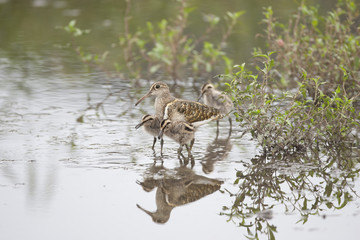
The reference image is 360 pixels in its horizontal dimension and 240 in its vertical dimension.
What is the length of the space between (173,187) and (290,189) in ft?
4.15

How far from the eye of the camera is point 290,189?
6.99 metres

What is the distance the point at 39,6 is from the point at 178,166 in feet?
36.2

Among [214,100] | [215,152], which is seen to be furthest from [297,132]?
[214,100]

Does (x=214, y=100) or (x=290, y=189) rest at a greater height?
(x=214, y=100)

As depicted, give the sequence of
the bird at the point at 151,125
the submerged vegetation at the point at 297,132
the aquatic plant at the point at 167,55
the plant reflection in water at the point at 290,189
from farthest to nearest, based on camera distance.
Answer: the aquatic plant at the point at 167,55
the bird at the point at 151,125
the submerged vegetation at the point at 297,132
the plant reflection in water at the point at 290,189

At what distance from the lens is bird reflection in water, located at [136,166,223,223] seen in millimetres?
6465

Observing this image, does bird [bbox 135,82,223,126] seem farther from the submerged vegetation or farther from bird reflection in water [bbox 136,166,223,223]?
bird reflection in water [bbox 136,166,223,223]

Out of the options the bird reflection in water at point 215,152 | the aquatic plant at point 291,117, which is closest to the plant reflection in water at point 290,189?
the aquatic plant at point 291,117

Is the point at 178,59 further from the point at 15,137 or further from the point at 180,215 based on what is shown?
the point at 180,215

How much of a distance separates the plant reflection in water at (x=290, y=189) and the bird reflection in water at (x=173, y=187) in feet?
1.04

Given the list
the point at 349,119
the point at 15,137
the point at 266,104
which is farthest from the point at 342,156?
the point at 15,137

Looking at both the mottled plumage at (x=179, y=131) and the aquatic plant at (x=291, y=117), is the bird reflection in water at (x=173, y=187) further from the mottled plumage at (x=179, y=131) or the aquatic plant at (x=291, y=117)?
the aquatic plant at (x=291, y=117)

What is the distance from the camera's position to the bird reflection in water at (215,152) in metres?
7.88

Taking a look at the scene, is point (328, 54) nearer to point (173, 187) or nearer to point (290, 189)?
point (290, 189)
